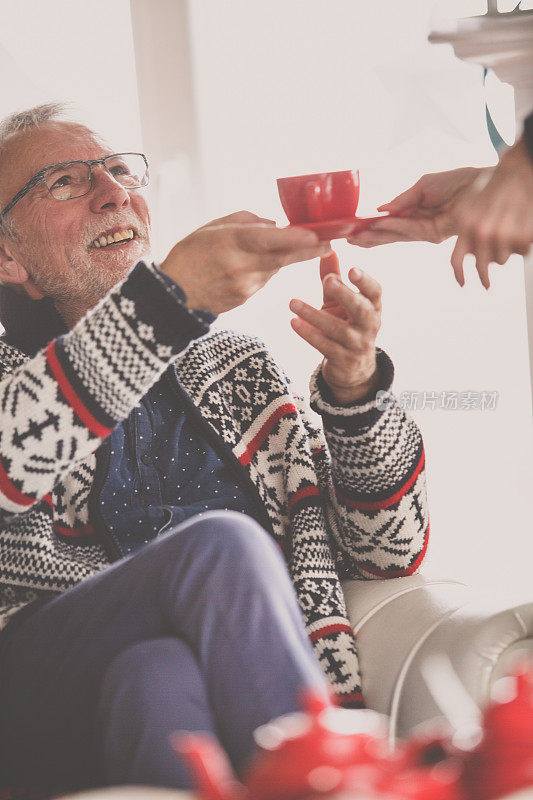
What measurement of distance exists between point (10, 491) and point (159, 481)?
1.29 ft

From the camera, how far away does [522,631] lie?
1254 mm

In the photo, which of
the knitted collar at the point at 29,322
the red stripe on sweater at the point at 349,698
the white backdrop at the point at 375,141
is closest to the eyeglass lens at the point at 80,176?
the knitted collar at the point at 29,322

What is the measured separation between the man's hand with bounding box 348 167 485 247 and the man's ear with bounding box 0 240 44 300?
0.70 m

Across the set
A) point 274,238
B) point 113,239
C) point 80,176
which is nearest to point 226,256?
point 274,238

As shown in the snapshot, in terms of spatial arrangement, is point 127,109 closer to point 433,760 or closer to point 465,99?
point 465,99

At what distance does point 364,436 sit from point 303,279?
1.09m

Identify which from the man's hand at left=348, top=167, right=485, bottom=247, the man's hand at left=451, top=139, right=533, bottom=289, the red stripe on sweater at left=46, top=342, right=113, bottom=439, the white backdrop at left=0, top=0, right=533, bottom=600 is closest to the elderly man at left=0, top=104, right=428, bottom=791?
the red stripe on sweater at left=46, top=342, right=113, bottom=439

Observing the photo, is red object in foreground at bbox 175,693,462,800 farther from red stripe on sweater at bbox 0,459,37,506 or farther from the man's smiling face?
the man's smiling face

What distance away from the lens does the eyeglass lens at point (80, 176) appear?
5.81 feet

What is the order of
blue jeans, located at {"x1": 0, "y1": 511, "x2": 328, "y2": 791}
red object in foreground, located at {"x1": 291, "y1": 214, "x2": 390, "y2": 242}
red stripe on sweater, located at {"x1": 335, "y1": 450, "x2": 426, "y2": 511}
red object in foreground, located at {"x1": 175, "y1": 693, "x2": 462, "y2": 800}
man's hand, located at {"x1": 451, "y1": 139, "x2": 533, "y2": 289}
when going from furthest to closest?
red stripe on sweater, located at {"x1": 335, "y1": 450, "x2": 426, "y2": 511} → red object in foreground, located at {"x1": 291, "y1": 214, "x2": 390, "y2": 242} → man's hand, located at {"x1": 451, "y1": 139, "x2": 533, "y2": 289} → blue jeans, located at {"x1": 0, "y1": 511, "x2": 328, "y2": 791} → red object in foreground, located at {"x1": 175, "y1": 693, "x2": 462, "y2": 800}

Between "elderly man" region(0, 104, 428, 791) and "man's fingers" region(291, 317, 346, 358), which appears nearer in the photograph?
"elderly man" region(0, 104, 428, 791)

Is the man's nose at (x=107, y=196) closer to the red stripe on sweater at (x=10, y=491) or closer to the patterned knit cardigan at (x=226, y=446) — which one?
the patterned knit cardigan at (x=226, y=446)

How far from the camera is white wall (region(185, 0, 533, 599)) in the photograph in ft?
7.29

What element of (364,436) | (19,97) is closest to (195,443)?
(364,436)
